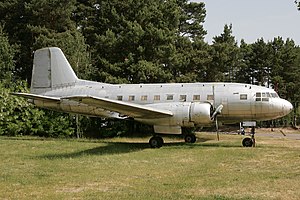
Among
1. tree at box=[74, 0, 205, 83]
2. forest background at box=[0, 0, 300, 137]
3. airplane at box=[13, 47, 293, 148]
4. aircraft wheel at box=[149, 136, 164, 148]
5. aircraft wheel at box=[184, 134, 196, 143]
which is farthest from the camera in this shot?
tree at box=[74, 0, 205, 83]

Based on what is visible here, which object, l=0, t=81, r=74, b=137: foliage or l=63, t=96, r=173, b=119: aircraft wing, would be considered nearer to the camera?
l=63, t=96, r=173, b=119: aircraft wing

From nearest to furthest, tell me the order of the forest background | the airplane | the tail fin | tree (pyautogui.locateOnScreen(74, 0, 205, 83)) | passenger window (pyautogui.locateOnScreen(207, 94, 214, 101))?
the airplane, passenger window (pyautogui.locateOnScreen(207, 94, 214, 101)), the tail fin, the forest background, tree (pyautogui.locateOnScreen(74, 0, 205, 83))

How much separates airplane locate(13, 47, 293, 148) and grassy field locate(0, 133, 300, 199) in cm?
154

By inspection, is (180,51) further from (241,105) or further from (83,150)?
(83,150)

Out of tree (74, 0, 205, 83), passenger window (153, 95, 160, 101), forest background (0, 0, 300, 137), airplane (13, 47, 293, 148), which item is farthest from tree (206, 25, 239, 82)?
passenger window (153, 95, 160, 101)

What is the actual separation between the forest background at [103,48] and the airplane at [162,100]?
4.34 metres

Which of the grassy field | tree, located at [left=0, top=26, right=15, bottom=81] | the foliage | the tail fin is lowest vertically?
the grassy field

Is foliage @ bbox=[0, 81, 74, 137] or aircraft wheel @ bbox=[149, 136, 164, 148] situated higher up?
foliage @ bbox=[0, 81, 74, 137]

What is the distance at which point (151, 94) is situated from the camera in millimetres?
20703

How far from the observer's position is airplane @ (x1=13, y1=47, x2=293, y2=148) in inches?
687

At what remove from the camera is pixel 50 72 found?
2311 centimetres

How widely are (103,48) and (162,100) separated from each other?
1227cm

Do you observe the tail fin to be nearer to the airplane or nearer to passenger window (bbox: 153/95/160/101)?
the airplane

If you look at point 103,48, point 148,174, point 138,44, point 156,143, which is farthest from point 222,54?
point 148,174
